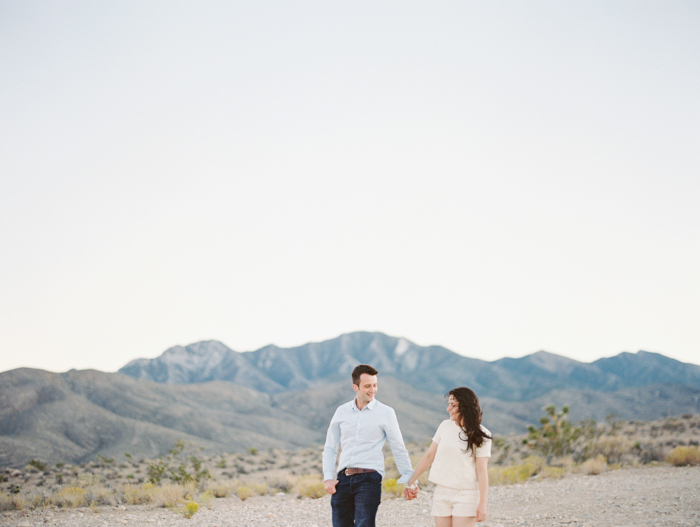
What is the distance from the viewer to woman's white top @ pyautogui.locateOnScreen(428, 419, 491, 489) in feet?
14.8

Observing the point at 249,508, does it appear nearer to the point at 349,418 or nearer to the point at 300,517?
the point at 300,517

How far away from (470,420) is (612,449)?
1889 cm

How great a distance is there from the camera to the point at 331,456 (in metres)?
5.07

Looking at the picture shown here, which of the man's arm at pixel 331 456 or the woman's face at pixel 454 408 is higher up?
the woman's face at pixel 454 408

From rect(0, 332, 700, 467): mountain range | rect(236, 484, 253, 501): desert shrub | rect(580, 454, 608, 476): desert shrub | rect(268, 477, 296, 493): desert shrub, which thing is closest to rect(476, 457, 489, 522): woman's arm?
rect(236, 484, 253, 501): desert shrub

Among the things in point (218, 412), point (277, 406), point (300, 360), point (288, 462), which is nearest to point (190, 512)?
point (288, 462)

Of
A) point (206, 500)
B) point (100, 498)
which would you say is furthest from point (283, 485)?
point (100, 498)

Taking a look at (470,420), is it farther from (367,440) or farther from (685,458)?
(685,458)

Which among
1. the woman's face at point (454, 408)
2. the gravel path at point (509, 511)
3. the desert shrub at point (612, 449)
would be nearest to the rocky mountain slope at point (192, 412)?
the gravel path at point (509, 511)

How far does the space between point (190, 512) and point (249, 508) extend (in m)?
1.76

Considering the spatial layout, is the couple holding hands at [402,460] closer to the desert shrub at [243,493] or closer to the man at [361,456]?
the man at [361,456]

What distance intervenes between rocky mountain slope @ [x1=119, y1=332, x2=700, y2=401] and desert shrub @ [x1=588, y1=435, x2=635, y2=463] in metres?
75.1

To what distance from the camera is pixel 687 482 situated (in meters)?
13.4

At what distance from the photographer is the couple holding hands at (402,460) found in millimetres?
4512
